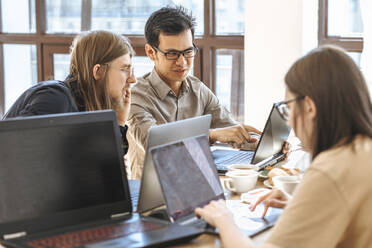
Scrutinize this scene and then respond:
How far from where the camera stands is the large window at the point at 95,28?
11.6 ft

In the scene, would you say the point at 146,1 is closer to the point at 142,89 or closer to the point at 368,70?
the point at 142,89

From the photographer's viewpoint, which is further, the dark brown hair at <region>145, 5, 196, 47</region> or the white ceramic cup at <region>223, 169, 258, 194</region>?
the dark brown hair at <region>145, 5, 196, 47</region>

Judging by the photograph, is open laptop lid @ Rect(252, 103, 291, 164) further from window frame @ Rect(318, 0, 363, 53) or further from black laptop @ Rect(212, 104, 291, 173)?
window frame @ Rect(318, 0, 363, 53)

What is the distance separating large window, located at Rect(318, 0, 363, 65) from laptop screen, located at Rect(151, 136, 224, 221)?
6.57ft

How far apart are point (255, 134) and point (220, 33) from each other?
131 centimetres

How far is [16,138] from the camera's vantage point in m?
1.32

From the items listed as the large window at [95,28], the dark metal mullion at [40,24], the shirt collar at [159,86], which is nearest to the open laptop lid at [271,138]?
the shirt collar at [159,86]

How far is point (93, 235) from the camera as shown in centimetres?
131

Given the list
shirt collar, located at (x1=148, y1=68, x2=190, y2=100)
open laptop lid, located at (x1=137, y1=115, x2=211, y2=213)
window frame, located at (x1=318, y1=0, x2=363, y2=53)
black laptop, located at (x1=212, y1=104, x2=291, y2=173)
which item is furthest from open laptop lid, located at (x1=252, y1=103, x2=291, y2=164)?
window frame, located at (x1=318, y1=0, x2=363, y2=53)

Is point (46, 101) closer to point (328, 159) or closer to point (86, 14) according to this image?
point (328, 159)

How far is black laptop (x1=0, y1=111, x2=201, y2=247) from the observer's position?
1.30 m

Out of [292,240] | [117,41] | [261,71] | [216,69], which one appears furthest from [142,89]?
[292,240]

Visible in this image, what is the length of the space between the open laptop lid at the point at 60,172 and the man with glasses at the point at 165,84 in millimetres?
904

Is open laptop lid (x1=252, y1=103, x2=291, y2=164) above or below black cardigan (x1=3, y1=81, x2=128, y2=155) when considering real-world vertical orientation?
below
